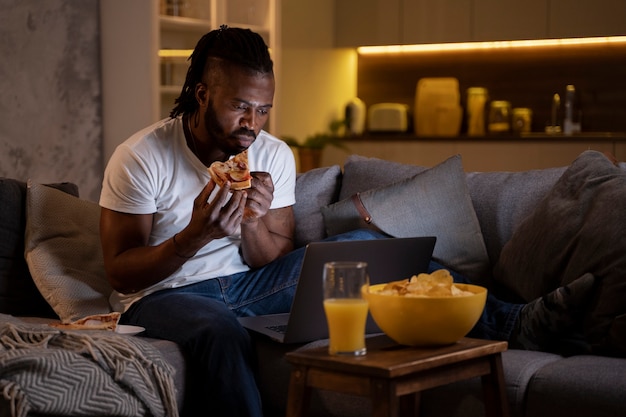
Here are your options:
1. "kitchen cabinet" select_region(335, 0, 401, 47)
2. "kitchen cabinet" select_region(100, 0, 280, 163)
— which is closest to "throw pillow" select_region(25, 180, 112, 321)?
"kitchen cabinet" select_region(100, 0, 280, 163)

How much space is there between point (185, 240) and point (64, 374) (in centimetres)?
59

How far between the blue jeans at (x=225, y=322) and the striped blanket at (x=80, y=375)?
0.15m

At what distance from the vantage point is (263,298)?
266 cm

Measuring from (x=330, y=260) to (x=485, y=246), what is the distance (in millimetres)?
906

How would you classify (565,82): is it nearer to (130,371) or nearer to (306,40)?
(306,40)

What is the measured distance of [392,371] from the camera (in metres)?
1.62

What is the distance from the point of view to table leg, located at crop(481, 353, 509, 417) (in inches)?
73.8

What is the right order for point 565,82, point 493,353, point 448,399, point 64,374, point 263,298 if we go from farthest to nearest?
point 565,82 → point 263,298 → point 448,399 → point 64,374 → point 493,353

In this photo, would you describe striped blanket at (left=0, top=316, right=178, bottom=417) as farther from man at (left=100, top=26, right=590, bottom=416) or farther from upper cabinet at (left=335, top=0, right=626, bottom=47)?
upper cabinet at (left=335, top=0, right=626, bottom=47)

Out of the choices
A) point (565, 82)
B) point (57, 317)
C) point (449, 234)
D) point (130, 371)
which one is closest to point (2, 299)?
point (57, 317)

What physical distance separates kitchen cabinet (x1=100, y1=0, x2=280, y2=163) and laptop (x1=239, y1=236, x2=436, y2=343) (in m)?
3.05

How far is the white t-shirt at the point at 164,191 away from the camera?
2586 millimetres

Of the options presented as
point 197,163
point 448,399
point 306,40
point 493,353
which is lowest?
point 448,399

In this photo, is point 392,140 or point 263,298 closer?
point 263,298
